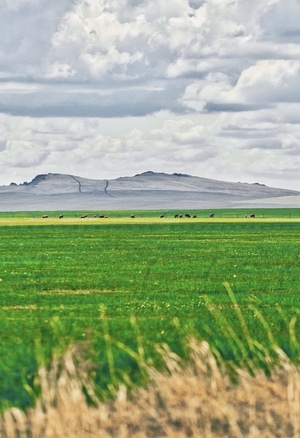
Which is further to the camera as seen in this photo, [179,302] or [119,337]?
[179,302]

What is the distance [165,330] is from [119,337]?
1.49m

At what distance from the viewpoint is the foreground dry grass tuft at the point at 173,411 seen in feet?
44.3

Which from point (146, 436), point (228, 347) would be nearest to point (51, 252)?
point (228, 347)

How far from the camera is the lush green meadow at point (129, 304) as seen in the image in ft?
63.8

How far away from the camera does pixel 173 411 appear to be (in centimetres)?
1426

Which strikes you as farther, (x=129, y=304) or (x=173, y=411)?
(x=129, y=304)

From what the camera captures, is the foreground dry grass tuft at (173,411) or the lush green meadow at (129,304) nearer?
the foreground dry grass tuft at (173,411)

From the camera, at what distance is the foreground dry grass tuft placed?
44.3 ft

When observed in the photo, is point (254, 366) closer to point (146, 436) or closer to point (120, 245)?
point (146, 436)

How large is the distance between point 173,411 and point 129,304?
15.2 metres

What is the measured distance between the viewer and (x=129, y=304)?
96.7ft

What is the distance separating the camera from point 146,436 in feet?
44.2

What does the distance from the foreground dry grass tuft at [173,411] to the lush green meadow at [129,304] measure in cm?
104

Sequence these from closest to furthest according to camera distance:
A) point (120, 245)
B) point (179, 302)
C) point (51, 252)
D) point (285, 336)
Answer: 1. point (285, 336)
2. point (179, 302)
3. point (51, 252)
4. point (120, 245)
